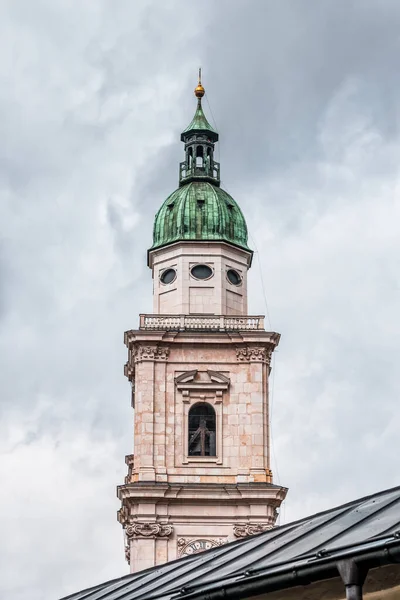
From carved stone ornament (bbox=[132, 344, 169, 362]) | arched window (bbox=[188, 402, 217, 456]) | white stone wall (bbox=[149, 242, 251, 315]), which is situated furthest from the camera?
white stone wall (bbox=[149, 242, 251, 315])

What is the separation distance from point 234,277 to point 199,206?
5540mm

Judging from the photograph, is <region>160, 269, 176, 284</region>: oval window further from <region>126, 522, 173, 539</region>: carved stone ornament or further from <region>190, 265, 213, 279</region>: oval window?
<region>126, 522, 173, 539</region>: carved stone ornament

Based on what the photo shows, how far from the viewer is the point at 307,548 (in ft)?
84.4

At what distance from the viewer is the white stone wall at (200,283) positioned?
9417 centimetres

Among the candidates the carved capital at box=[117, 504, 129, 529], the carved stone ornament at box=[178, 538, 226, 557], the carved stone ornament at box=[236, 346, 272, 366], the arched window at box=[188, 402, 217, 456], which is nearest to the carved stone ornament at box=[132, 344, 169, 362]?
the arched window at box=[188, 402, 217, 456]

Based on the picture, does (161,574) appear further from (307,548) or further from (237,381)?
(237,381)

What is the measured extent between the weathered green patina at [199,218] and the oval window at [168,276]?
69.4 inches

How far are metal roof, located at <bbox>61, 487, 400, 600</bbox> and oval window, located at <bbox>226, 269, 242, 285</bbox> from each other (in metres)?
62.1

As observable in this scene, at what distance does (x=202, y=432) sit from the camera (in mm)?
88750

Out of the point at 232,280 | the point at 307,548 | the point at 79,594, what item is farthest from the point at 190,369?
the point at 307,548

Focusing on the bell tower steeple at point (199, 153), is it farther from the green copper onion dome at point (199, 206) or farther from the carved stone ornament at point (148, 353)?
the carved stone ornament at point (148, 353)

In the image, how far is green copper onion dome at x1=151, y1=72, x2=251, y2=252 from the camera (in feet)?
320

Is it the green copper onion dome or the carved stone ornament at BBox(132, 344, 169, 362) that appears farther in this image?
the green copper onion dome

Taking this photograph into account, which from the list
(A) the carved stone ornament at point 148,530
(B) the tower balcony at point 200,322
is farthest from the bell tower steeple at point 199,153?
(A) the carved stone ornament at point 148,530
